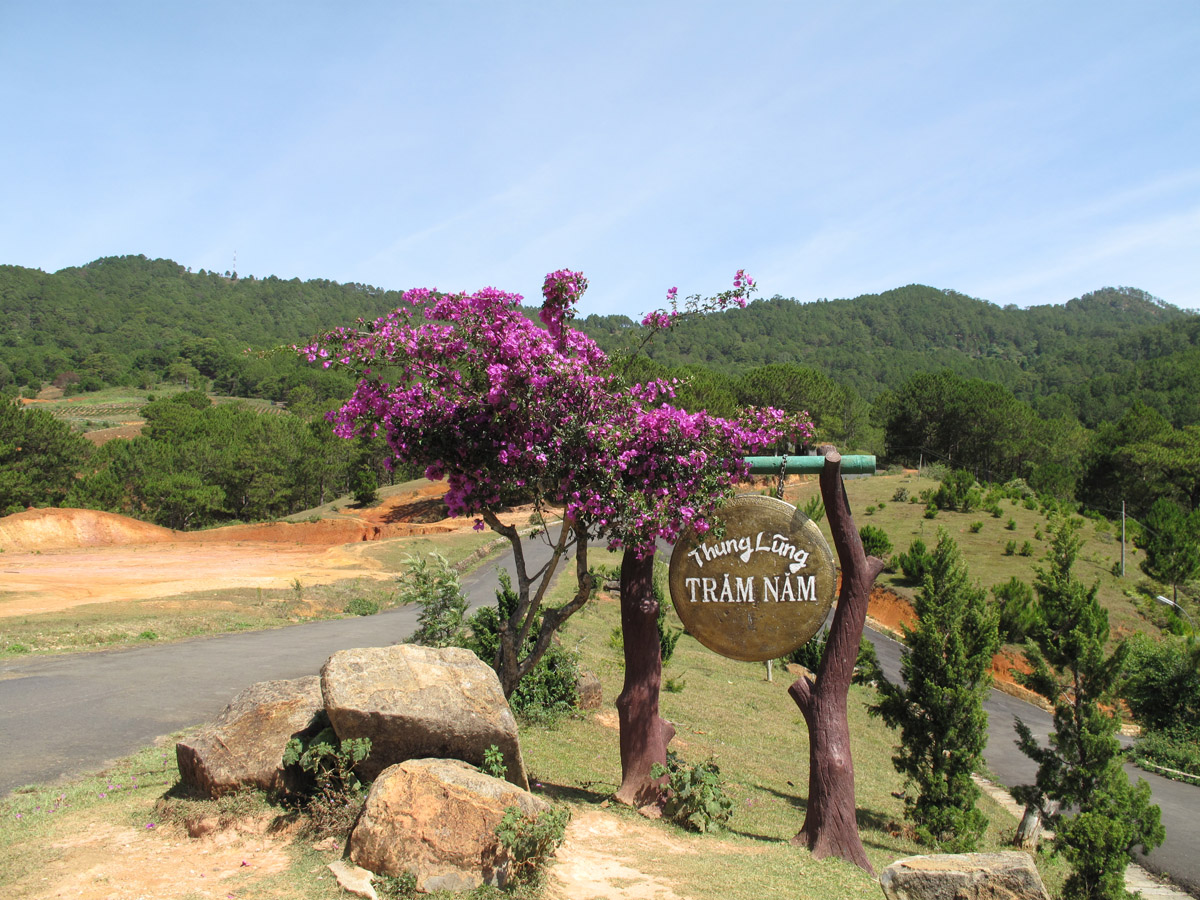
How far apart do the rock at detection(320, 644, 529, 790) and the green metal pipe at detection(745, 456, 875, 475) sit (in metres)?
3.17

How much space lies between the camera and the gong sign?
276 inches

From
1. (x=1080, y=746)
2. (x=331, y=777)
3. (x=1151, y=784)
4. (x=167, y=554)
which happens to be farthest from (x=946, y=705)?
(x=167, y=554)

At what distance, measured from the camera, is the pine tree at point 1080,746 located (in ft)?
30.6

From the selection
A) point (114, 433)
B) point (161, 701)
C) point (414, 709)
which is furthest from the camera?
point (114, 433)

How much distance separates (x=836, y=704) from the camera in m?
7.54

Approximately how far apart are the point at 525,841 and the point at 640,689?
279cm

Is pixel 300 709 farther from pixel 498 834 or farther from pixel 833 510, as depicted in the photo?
pixel 833 510

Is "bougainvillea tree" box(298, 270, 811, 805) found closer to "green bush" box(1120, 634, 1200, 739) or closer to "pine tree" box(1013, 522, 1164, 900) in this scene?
"pine tree" box(1013, 522, 1164, 900)

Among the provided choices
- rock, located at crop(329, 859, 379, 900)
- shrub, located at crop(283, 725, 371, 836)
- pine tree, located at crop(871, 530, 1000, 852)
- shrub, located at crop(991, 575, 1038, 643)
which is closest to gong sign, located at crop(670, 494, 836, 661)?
shrub, located at crop(283, 725, 371, 836)

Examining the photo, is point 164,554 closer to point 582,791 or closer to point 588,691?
point 588,691

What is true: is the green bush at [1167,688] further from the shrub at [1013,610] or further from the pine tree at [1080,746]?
the pine tree at [1080,746]

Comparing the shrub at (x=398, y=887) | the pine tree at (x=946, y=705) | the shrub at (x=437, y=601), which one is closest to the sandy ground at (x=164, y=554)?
the shrub at (x=437, y=601)

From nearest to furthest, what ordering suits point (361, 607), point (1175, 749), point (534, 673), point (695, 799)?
1. point (695, 799)
2. point (534, 673)
3. point (1175, 749)
4. point (361, 607)

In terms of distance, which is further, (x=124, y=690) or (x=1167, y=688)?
(x=1167, y=688)
